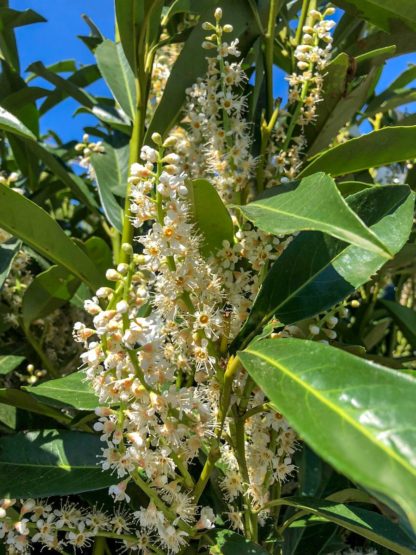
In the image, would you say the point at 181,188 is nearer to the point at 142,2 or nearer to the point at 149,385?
the point at 149,385

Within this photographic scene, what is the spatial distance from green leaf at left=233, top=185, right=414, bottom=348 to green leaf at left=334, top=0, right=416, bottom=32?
0.55 meters

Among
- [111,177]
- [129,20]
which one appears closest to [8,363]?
[111,177]

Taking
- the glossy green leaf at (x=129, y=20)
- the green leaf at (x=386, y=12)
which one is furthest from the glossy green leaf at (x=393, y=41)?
the glossy green leaf at (x=129, y=20)

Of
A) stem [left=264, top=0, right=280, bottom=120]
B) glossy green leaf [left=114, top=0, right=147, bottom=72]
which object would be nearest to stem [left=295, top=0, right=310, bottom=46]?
stem [left=264, top=0, right=280, bottom=120]

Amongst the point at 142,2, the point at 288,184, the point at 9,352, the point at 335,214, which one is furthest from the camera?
the point at 9,352

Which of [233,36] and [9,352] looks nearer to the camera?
[233,36]

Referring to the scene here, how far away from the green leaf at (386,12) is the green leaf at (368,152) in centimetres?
35

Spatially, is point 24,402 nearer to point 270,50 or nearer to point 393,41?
point 270,50

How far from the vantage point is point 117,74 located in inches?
67.1

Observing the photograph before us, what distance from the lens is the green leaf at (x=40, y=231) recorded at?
1064 mm

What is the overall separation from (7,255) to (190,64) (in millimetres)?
541

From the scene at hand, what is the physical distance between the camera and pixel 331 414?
576 mm

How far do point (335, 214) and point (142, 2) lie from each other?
784 mm

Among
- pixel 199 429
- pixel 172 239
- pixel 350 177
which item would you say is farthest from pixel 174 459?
pixel 350 177
